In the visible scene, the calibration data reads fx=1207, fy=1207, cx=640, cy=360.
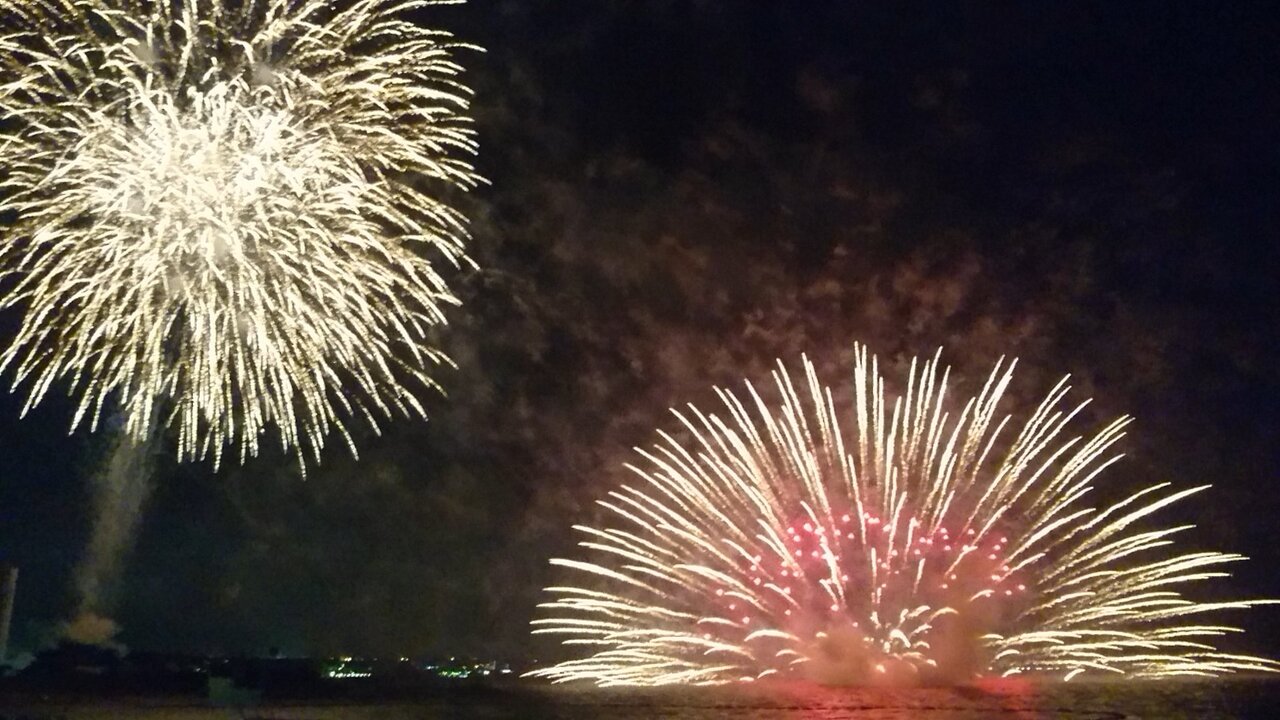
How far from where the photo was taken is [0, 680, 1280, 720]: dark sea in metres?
21.1

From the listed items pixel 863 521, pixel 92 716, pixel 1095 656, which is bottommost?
pixel 92 716

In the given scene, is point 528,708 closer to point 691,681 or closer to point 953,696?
point 953,696

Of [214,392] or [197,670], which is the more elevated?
[214,392]

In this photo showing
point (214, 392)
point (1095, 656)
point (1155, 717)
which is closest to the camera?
point (1155, 717)

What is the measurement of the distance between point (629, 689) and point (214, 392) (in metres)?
13.8

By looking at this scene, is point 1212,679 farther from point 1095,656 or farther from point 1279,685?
point 1095,656

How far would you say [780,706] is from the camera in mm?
23062

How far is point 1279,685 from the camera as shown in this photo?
31766mm

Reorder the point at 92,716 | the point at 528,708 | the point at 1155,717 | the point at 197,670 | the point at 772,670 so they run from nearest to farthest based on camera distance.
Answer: the point at 1155,717, the point at 92,716, the point at 528,708, the point at 772,670, the point at 197,670

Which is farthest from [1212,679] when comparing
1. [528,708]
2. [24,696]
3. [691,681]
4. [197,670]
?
[197,670]

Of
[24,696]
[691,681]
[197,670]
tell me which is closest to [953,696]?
[691,681]

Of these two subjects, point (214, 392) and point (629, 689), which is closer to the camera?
point (214, 392)

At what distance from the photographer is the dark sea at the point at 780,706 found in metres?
21.1

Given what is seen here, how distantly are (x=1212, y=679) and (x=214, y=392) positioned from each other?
29.3 meters
